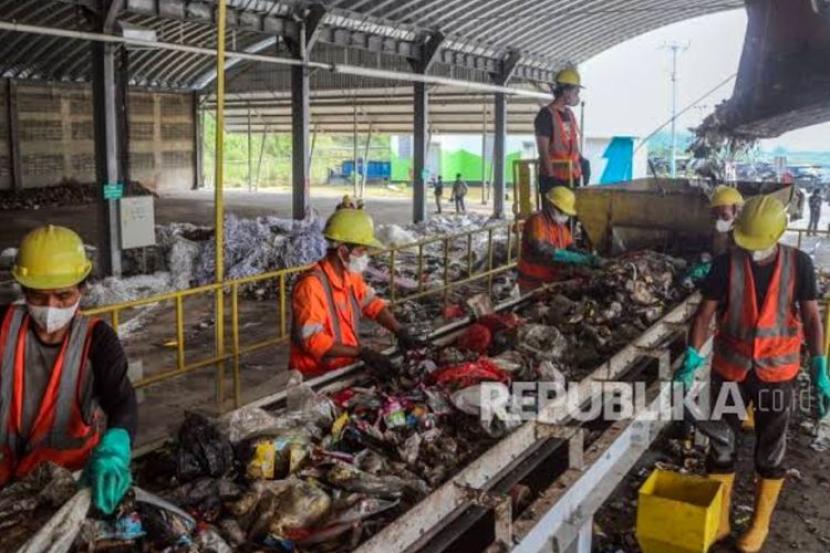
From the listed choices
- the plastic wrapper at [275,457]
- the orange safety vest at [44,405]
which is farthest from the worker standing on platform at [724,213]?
the orange safety vest at [44,405]

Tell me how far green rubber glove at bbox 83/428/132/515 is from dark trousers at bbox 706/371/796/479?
3085 millimetres

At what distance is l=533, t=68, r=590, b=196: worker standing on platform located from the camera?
697 cm

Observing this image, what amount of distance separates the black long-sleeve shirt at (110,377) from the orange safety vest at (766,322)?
2988mm

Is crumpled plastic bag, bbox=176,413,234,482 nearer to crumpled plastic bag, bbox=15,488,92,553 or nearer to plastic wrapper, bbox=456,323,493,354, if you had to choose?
crumpled plastic bag, bbox=15,488,92,553

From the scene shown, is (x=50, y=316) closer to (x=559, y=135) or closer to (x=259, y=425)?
(x=259, y=425)

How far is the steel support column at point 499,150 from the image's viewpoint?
2156 cm

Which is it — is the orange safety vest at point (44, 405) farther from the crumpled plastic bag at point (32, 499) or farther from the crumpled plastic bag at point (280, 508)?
the crumpled plastic bag at point (280, 508)

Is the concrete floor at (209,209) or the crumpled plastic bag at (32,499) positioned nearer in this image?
the crumpled plastic bag at (32,499)

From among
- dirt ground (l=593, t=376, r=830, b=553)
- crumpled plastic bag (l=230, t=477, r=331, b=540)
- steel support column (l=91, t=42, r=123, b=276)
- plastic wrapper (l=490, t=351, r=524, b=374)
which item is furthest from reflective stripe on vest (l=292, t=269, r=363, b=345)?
steel support column (l=91, t=42, r=123, b=276)

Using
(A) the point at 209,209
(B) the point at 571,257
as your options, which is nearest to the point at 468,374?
(B) the point at 571,257

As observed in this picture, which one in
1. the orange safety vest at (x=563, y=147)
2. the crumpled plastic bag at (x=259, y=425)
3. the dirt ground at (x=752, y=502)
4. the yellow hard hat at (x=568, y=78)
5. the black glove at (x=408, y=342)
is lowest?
the dirt ground at (x=752, y=502)

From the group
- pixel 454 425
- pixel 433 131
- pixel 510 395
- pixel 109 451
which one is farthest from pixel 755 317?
pixel 433 131

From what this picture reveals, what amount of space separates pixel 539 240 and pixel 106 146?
8.01 meters

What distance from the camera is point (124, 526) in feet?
7.80
